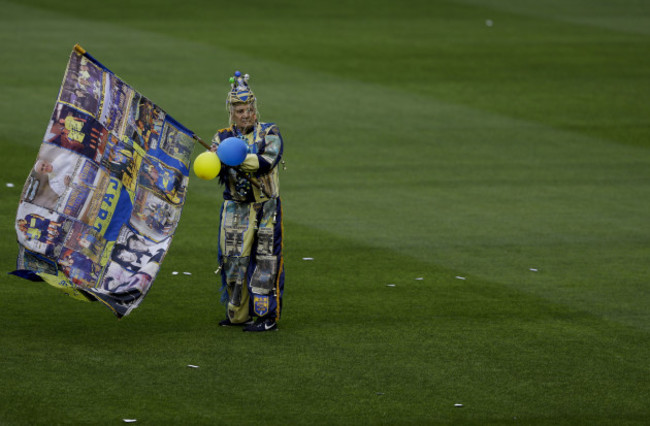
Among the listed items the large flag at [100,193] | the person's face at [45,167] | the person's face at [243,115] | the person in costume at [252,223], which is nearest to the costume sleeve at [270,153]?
the person in costume at [252,223]

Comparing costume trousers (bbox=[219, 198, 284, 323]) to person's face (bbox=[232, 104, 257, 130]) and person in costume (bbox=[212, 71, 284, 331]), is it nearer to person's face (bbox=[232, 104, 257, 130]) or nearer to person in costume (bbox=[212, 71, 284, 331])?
person in costume (bbox=[212, 71, 284, 331])

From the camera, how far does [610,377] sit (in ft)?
32.2

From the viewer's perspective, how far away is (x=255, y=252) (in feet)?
35.0

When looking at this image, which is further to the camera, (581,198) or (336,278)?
(581,198)

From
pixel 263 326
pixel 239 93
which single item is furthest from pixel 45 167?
pixel 263 326

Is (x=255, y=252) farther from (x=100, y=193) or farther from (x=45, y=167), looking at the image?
(x=45, y=167)

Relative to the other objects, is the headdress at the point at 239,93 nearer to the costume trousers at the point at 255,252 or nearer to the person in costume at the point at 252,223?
the person in costume at the point at 252,223

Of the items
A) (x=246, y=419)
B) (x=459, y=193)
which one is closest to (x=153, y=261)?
(x=246, y=419)

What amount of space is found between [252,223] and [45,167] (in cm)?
169

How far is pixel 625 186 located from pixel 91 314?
27.1 ft

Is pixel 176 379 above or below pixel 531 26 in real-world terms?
below

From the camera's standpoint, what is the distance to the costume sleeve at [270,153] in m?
10.4

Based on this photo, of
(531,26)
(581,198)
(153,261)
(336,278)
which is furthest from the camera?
(531,26)

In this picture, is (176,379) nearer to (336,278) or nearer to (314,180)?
(336,278)
